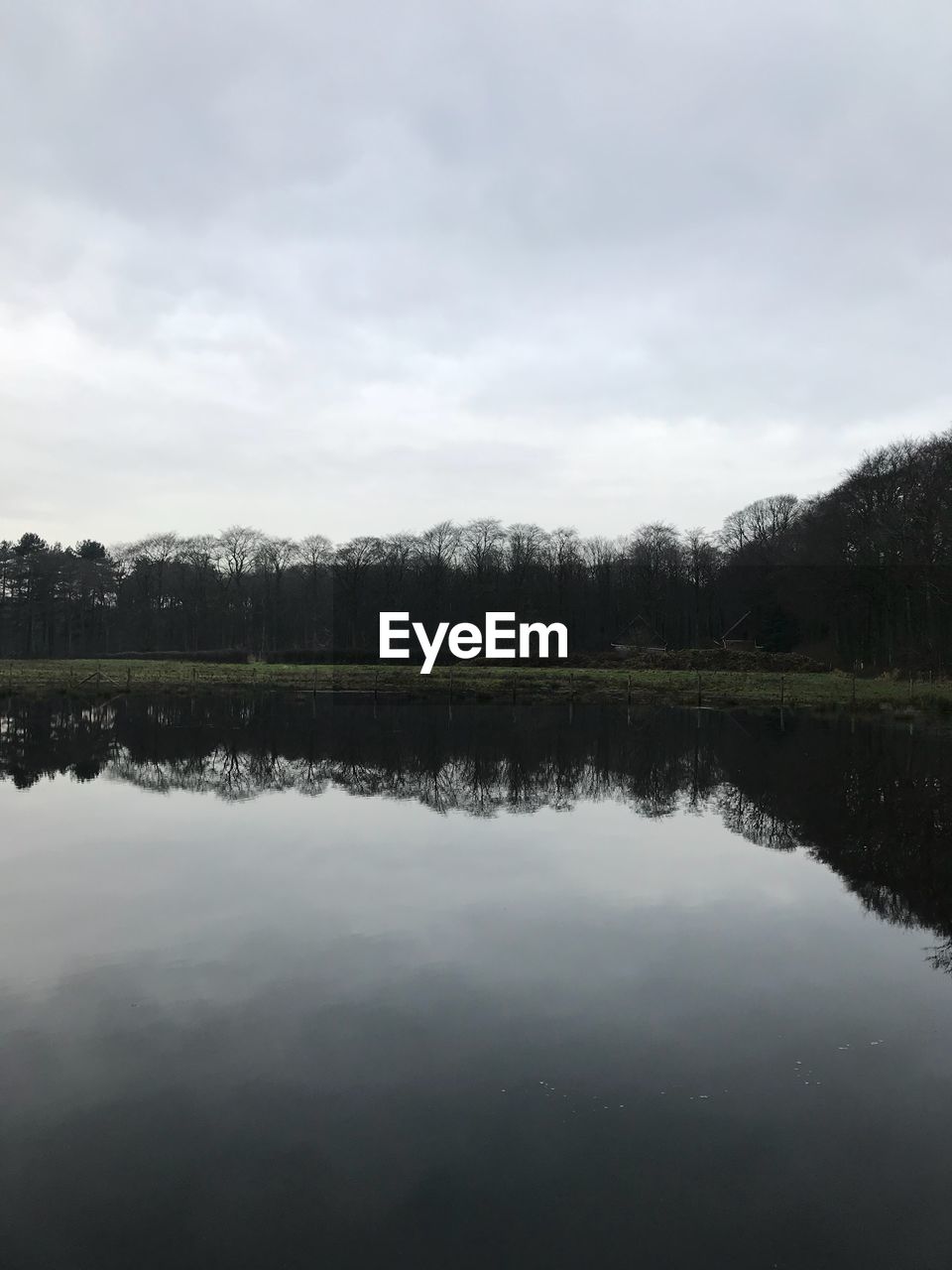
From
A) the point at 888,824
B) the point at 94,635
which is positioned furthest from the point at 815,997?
the point at 94,635

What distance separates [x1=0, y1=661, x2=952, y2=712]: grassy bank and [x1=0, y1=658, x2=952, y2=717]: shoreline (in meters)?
0.05

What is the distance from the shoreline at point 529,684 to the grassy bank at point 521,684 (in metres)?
0.05

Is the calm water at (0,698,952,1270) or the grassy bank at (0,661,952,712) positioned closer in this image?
the calm water at (0,698,952,1270)

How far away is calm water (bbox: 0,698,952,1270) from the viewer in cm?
455

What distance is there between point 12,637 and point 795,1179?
10251 centimetres

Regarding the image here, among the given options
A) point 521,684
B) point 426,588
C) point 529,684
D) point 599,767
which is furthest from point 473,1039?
point 426,588

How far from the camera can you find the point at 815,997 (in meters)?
7.53

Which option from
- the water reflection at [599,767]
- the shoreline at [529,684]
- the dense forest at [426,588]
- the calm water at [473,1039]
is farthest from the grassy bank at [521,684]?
the calm water at [473,1039]

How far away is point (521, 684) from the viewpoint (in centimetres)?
4866

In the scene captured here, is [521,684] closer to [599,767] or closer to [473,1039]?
[599,767]

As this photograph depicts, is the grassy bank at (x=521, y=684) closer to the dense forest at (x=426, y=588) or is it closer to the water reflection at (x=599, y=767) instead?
the water reflection at (x=599, y=767)

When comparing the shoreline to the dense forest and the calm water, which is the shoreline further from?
the calm water

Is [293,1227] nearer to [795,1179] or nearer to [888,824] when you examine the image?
[795,1179]

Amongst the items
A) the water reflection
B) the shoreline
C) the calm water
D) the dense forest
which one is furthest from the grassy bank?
the calm water
